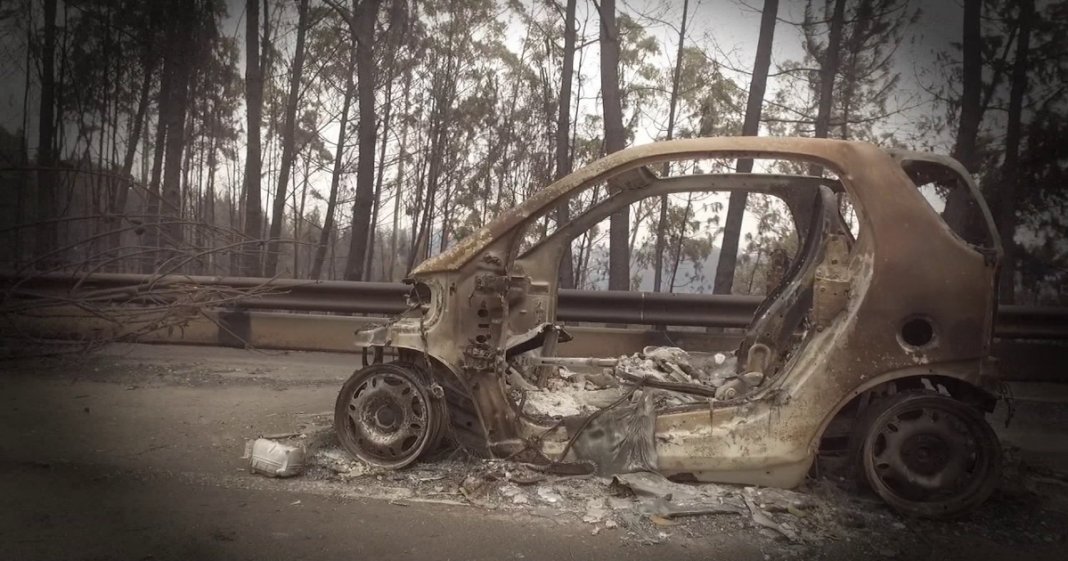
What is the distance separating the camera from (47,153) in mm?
4754

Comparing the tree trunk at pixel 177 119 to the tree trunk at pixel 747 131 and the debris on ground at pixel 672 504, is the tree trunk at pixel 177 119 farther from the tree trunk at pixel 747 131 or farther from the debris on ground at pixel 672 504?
the tree trunk at pixel 747 131

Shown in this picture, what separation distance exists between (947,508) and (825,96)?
4.14 meters

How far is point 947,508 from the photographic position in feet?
8.49

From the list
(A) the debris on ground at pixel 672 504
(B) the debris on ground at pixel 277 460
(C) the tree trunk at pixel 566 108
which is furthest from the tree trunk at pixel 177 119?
(C) the tree trunk at pixel 566 108

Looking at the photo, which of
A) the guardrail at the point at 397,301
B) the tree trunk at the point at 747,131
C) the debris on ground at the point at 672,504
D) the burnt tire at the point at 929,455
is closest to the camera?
the debris on ground at the point at 672,504

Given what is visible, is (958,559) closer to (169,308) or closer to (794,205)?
(794,205)

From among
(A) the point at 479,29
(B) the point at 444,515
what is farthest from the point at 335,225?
(B) the point at 444,515

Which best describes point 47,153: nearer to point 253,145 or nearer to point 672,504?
point 253,145

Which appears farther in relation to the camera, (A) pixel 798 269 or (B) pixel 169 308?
(B) pixel 169 308

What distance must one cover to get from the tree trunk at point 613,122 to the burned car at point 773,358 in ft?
11.0

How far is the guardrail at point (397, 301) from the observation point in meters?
4.06

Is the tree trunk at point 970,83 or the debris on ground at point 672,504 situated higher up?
the tree trunk at point 970,83

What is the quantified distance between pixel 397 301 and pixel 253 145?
2.44m

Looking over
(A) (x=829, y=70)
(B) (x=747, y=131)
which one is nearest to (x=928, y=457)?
(A) (x=829, y=70)
